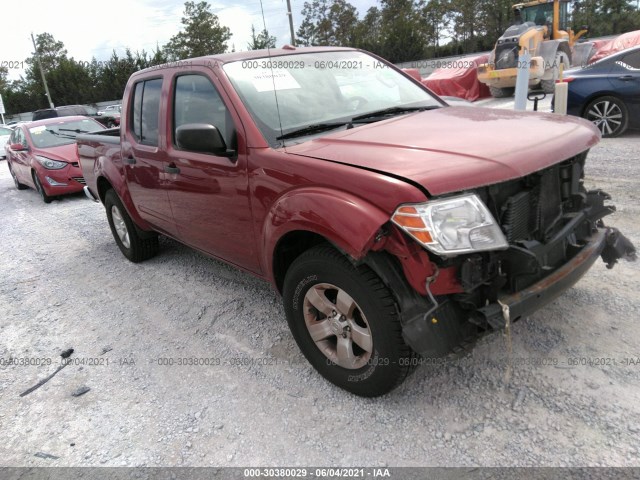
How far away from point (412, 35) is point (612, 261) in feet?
130

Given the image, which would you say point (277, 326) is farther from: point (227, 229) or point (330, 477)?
point (330, 477)

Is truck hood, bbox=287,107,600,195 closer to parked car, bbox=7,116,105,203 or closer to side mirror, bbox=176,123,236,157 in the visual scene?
side mirror, bbox=176,123,236,157

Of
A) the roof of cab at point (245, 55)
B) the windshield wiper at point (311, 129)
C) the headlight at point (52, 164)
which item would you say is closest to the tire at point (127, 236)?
the roof of cab at point (245, 55)

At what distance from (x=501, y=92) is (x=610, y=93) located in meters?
7.90

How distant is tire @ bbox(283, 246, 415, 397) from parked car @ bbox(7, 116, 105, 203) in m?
7.62

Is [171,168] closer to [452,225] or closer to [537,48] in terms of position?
[452,225]

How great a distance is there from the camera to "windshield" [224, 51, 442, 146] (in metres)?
3.13

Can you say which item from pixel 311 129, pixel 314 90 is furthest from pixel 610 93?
pixel 311 129

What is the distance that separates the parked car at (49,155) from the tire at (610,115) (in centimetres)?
899

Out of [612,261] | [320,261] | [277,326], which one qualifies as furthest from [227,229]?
[612,261]

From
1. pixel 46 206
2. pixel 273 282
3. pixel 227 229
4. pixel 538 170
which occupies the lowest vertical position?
pixel 46 206

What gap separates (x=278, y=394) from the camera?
2928mm

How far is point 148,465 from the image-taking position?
2.52m

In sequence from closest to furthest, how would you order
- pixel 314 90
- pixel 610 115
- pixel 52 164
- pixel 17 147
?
pixel 314 90 < pixel 610 115 < pixel 52 164 < pixel 17 147
